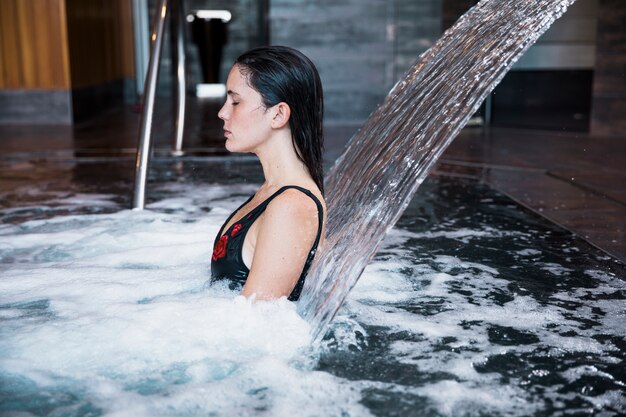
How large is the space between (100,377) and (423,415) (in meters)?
0.78

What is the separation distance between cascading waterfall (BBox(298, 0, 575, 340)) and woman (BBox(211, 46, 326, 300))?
13 centimetres

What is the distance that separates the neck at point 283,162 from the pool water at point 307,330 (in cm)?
34

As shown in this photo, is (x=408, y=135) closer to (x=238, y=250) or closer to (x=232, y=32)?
(x=238, y=250)

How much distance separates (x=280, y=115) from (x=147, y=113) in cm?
211

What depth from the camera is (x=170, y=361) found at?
2.00 m

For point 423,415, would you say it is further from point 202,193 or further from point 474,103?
point 202,193

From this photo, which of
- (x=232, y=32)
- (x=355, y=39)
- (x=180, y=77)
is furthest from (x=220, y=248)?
(x=232, y=32)

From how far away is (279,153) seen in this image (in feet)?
6.92

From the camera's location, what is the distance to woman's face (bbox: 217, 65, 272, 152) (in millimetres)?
2035

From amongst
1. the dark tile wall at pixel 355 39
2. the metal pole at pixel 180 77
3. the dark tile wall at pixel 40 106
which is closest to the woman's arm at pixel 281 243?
the metal pole at pixel 180 77

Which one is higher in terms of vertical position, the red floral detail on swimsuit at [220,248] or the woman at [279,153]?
the woman at [279,153]

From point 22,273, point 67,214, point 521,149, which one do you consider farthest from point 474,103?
point 521,149

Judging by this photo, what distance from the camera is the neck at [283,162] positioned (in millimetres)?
2100

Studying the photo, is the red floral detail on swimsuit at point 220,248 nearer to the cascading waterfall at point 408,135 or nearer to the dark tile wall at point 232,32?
the cascading waterfall at point 408,135
